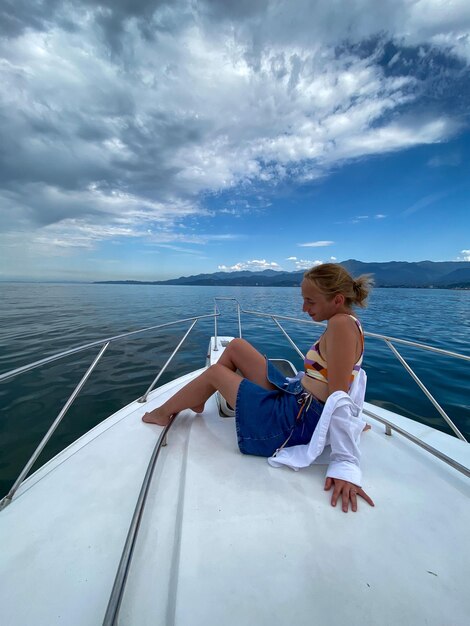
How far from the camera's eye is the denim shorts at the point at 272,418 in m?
1.38

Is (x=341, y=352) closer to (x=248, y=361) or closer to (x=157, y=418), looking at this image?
(x=248, y=361)

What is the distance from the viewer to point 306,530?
1001mm

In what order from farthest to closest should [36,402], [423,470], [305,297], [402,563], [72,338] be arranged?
[72,338] → [36,402] → [305,297] → [423,470] → [402,563]

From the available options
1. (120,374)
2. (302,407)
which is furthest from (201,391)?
(120,374)

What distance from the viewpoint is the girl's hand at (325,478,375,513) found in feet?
3.62

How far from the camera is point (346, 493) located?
1.13 metres

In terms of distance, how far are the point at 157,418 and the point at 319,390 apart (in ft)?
3.75

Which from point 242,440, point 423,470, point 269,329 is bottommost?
point 269,329

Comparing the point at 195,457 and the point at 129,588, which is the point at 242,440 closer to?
the point at 195,457

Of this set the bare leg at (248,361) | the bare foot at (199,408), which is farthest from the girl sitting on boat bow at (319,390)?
the bare foot at (199,408)

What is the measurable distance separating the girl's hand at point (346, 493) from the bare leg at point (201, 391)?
2.06 ft

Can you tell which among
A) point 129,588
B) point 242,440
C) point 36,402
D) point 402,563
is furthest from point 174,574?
point 36,402

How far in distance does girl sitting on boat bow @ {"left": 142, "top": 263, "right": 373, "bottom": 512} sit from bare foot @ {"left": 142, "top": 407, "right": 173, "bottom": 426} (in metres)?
0.48

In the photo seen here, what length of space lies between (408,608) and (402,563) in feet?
0.48
